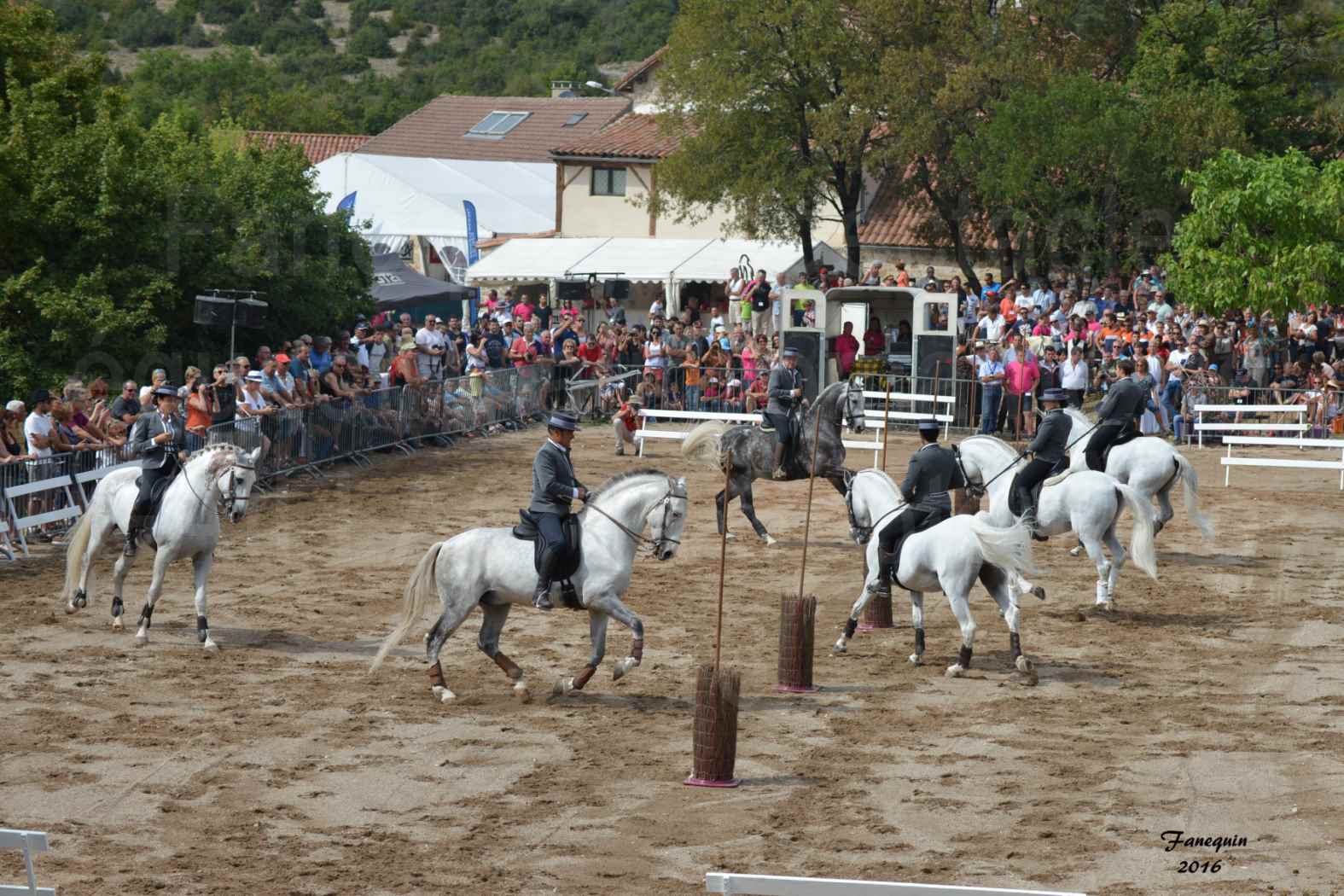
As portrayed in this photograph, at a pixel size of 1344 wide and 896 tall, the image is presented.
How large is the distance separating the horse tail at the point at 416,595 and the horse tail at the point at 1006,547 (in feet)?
15.3

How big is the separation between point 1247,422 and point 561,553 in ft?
70.4

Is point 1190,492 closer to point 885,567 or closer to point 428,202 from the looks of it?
point 885,567

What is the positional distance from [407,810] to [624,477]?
3903 millimetres

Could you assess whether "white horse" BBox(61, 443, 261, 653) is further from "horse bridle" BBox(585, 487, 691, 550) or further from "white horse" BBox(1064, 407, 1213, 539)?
"white horse" BBox(1064, 407, 1213, 539)

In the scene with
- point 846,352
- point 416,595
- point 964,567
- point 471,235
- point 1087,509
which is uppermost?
point 471,235

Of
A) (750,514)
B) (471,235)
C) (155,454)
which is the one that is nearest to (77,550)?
(155,454)

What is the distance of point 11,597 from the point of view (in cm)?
1852

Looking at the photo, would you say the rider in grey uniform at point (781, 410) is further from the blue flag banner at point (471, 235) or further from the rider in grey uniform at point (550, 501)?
the blue flag banner at point (471, 235)

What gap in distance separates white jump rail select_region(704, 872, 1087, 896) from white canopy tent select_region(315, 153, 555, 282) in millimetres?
47462

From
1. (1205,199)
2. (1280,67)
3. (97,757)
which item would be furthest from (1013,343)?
(97,757)

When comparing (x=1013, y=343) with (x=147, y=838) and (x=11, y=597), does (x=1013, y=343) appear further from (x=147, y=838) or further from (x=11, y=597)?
(x=147, y=838)

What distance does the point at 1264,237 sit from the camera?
108ft

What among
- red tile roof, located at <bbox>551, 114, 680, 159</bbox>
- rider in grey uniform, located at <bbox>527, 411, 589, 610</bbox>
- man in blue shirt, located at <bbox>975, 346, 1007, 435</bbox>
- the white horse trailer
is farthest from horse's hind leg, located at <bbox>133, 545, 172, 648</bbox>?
red tile roof, located at <bbox>551, 114, 680, 159</bbox>

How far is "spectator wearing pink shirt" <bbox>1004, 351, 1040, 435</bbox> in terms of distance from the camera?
31.8 metres
